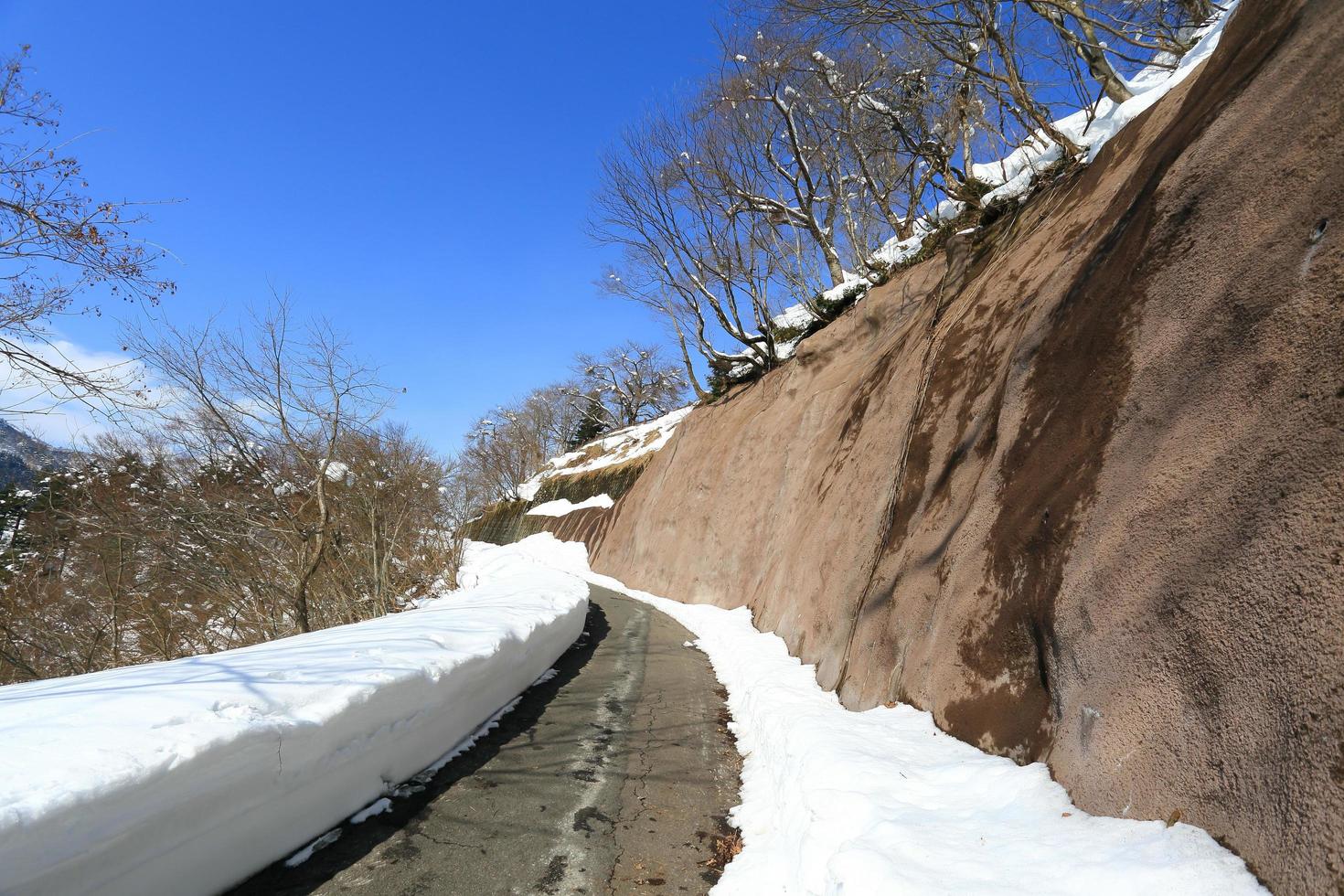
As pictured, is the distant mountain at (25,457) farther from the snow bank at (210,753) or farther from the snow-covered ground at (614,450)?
the snow-covered ground at (614,450)

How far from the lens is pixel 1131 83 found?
9.32 m

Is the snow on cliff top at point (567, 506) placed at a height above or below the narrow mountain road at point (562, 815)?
above

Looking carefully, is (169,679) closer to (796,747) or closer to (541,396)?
(796,747)

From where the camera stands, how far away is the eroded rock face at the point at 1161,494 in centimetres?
242

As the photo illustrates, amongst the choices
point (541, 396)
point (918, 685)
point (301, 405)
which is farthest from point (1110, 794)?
point (541, 396)

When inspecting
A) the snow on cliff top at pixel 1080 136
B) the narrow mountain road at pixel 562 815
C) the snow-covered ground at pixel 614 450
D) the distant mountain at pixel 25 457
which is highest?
the snow-covered ground at pixel 614 450

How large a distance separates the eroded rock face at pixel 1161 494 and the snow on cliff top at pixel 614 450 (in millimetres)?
Answer: 24405

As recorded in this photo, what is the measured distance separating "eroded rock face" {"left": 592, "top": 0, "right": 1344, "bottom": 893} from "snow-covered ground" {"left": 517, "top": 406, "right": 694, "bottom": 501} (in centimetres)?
2418

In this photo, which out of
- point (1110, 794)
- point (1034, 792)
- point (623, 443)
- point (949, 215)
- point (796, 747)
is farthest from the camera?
point (623, 443)

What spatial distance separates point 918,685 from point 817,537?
167 inches

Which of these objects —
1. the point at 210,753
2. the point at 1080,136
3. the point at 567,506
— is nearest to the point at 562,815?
the point at 210,753

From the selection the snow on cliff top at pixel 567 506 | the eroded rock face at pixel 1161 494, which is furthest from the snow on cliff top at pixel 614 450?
the eroded rock face at pixel 1161 494

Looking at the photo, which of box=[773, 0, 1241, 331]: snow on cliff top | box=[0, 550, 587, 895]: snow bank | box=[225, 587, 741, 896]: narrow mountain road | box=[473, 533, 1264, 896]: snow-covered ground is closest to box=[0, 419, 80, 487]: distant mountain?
box=[0, 550, 587, 895]: snow bank

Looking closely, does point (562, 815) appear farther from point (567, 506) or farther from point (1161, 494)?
point (567, 506)
